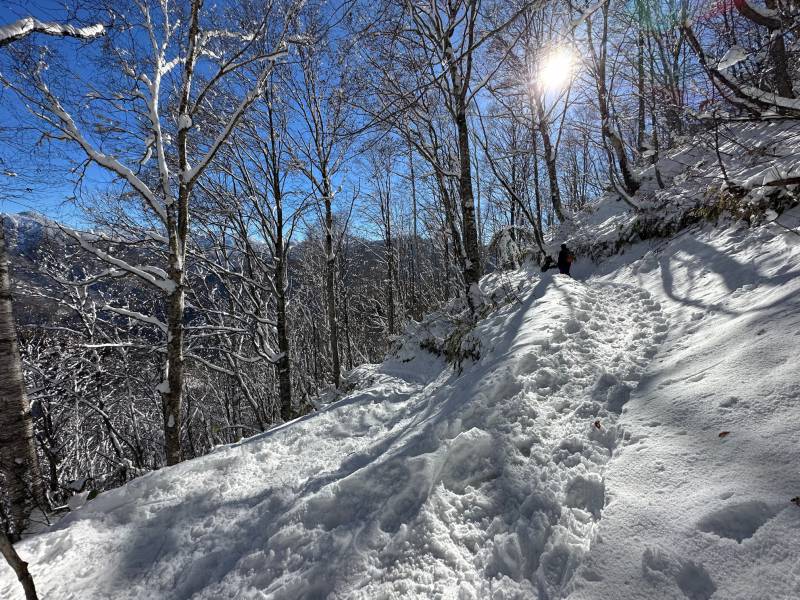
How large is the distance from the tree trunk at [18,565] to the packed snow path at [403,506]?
0.67 meters

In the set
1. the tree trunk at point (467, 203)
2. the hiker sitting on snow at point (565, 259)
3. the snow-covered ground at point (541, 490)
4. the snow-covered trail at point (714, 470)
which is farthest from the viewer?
the hiker sitting on snow at point (565, 259)

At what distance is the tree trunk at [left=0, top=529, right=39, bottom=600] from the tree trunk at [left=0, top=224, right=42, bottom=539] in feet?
6.11

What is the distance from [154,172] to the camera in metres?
7.79

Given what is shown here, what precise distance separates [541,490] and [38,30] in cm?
638

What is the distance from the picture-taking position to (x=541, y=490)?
2.00 metres

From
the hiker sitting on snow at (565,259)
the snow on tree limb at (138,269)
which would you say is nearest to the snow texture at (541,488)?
the snow on tree limb at (138,269)

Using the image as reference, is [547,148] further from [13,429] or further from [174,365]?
[13,429]

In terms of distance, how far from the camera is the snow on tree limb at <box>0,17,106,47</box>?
3162mm

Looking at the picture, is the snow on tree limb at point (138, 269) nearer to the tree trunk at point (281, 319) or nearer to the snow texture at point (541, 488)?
the snow texture at point (541, 488)

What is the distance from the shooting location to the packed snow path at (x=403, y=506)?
1794mm

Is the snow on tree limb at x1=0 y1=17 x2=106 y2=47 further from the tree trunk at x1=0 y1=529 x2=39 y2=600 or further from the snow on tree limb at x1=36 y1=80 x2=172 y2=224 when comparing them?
the tree trunk at x1=0 y1=529 x2=39 y2=600

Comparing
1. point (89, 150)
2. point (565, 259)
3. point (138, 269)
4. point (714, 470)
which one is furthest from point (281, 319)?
point (714, 470)

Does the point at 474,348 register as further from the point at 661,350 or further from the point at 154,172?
the point at 154,172

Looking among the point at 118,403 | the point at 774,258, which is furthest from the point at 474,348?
the point at 118,403
